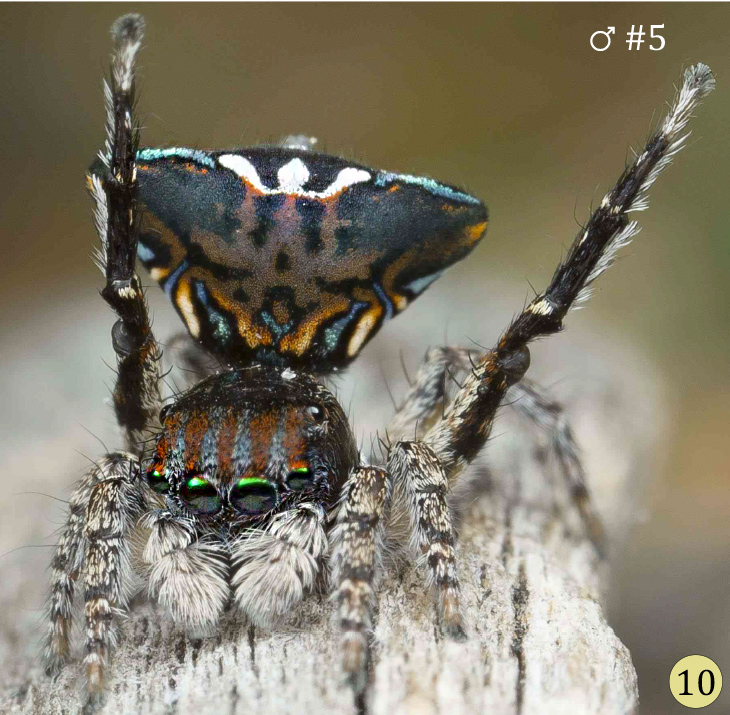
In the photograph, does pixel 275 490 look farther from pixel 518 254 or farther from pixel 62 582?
pixel 518 254

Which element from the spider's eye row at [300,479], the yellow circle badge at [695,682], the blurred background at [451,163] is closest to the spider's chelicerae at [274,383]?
the spider's eye row at [300,479]

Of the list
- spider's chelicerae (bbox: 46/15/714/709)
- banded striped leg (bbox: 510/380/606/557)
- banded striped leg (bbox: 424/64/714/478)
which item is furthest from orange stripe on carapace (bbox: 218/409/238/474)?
banded striped leg (bbox: 510/380/606/557)

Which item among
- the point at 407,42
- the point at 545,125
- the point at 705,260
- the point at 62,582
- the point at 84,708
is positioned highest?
the point at 407,42

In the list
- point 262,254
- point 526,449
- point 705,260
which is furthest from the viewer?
point 705,260

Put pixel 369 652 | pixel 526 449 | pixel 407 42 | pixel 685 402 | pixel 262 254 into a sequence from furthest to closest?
pixel 407 42, pixel 685 402, pixel 526 449, pixel 262 254, pixel 369 652

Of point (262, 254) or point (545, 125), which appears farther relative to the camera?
point (545, 125)

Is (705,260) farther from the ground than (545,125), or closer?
closer

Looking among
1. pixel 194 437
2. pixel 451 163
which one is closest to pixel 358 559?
pixel 194 437

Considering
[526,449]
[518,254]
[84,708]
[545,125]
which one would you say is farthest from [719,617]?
[545,125]
